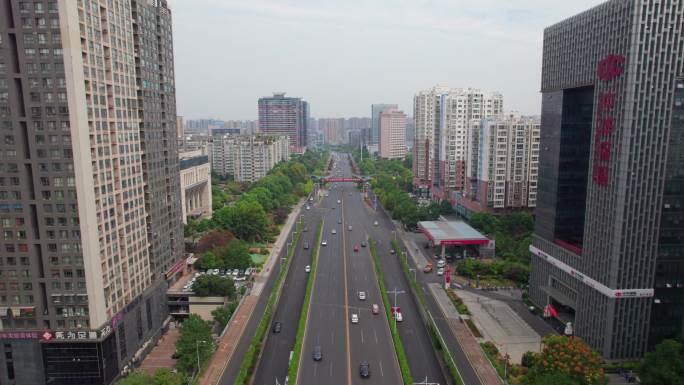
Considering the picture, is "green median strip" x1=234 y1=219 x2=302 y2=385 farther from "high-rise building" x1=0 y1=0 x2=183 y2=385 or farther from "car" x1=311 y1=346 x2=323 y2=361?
"high-rise building" x1=0 y1=0 x2=183 y2=385

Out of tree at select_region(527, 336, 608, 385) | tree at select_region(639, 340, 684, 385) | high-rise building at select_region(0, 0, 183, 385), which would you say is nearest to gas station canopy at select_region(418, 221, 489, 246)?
tree at select_region(527, 336, 608, 385)

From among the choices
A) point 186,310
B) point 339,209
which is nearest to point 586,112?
point 186,310

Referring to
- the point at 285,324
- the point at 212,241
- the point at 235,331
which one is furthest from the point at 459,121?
the point at 235,331

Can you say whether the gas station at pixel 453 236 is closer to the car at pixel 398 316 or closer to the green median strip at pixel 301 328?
the green median strip at pixel 301 328

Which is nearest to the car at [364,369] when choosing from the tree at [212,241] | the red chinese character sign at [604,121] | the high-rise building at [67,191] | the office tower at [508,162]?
the high-rise building at [67,191]

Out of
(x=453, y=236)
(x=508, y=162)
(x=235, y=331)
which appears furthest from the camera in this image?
(x=508, y=162)

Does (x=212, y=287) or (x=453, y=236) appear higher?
(x=453, y=236)

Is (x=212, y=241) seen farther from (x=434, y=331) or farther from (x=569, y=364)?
(x=569, y=364)
